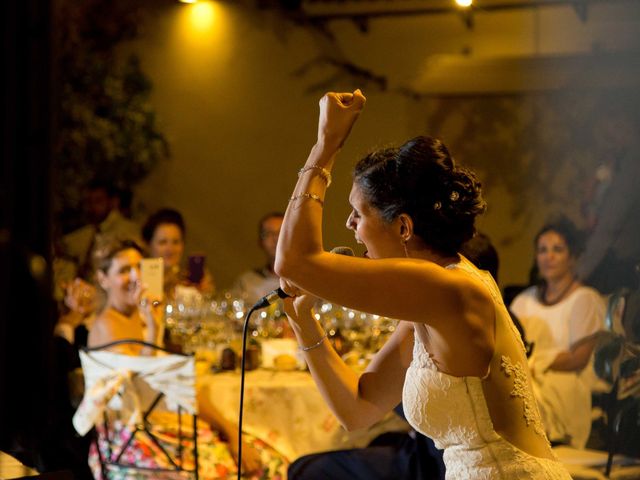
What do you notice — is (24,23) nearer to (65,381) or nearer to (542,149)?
(65,381)

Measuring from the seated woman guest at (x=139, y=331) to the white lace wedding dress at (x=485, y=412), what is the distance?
1.70 metres

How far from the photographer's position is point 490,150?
707 cm

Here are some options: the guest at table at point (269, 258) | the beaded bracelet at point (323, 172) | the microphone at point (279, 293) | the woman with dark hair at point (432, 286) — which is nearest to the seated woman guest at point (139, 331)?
the guest at table at point (269, 258)

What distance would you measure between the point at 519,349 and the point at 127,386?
1811 mm

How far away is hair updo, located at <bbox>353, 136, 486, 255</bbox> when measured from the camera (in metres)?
1.90

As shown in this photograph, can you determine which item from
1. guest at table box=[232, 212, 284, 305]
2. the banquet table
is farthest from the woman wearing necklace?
guest at table box=[232, 212, 284, 305]

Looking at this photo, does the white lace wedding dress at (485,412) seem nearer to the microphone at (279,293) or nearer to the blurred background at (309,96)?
the microphone at (279,293)

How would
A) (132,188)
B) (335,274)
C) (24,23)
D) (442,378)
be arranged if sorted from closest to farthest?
(335,274) < (442,378) < (24,23) < (132,188)

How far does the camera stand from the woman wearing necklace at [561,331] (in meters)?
4.08

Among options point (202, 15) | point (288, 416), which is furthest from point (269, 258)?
point (202, 15)

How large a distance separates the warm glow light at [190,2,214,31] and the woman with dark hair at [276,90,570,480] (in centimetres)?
581

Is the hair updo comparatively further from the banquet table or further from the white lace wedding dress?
the banquet table

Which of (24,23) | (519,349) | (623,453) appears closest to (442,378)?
(519,349)

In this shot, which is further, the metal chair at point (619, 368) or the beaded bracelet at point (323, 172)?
the metal chair at point (619, 368)
